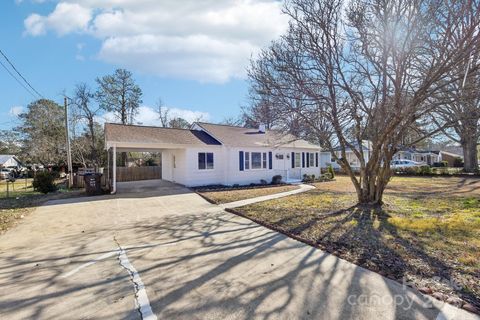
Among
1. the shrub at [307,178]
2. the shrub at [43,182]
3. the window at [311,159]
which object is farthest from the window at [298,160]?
the shrub at [43,182]

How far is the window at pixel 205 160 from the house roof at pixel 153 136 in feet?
2.27

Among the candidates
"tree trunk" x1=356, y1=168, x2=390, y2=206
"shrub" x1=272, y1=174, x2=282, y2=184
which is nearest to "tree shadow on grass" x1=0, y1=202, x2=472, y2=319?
"tree trunk" x1=356, y1=168, x2=390, y2=206

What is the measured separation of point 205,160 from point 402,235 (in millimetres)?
12535

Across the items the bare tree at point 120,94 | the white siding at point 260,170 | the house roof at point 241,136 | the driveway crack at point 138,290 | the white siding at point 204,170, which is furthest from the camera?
the bare tree at point 120,94

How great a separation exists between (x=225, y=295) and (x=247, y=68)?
305 inches

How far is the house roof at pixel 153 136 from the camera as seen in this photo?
14437 mm

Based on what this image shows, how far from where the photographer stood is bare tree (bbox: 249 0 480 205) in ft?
21.9

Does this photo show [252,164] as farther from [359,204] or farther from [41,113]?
[41,113]

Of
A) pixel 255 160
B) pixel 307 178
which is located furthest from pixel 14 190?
pixel 307 178

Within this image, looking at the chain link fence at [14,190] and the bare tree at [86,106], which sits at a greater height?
the bare tree at [86,106]

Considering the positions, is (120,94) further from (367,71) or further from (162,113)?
(367,71)

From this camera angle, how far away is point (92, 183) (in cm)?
1313

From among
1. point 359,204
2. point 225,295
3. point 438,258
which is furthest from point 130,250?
point 359,204

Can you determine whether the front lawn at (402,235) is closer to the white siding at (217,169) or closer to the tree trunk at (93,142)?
the white siding at (217,169)
